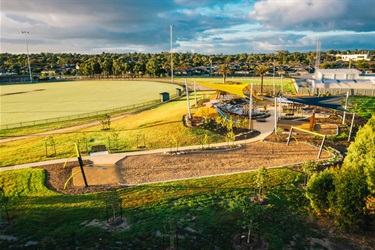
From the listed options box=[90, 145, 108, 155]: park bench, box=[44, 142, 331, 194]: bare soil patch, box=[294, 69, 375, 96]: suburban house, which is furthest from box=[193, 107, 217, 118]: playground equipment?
box=[294, 69, 375, 96]: suburban house

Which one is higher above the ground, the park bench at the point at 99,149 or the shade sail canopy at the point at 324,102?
the shade sail canopy at the point at 324,102

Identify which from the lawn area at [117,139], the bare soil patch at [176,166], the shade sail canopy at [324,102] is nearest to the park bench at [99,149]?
the lawn area at [117,139]

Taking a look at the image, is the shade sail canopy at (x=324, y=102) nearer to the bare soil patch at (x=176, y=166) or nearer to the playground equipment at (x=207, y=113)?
the bare soil patch at (x=176, y=166)

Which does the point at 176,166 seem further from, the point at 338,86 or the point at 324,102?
the point at 338,86

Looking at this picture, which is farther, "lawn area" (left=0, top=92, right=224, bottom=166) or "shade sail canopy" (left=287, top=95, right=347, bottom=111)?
"shade sail canopy" (left=287, top=95, right=347, bottom=111)

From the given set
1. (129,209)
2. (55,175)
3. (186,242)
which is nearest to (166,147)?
(55,175)

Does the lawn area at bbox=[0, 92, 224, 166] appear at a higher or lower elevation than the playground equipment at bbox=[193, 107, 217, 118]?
lower

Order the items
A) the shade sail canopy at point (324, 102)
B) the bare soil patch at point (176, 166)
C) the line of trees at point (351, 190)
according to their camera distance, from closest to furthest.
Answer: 1. the line of trees at point (351, 190)
2. the bare soil patch at point (176, 166)
3. the shade sail canopy at point (324, 102)

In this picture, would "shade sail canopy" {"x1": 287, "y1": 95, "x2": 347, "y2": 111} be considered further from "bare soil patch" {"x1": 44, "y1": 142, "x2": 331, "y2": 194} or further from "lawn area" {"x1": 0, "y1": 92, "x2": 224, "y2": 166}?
"lawn area" {"x1": 0, "y1": 92, "x2": 224, "y2": 166}

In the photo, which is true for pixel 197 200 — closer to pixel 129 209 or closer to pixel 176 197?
pixel 176 197

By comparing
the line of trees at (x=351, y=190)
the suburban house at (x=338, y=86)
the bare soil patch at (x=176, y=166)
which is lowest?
the bare soil patch at (x=176, y=166)

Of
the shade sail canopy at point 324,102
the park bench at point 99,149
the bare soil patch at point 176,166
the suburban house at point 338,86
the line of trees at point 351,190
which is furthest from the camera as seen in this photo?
the suburban house at point 338,86
